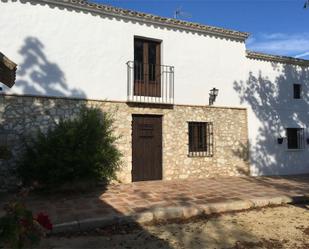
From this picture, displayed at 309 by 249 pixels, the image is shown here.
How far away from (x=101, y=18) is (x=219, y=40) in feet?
A: 14.6

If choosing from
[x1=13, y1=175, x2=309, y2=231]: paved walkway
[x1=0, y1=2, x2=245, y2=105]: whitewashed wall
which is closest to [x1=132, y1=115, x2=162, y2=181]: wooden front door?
[x1=13, y1=175, x2=309, y2=231]: paved walkway

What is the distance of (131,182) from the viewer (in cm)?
1060

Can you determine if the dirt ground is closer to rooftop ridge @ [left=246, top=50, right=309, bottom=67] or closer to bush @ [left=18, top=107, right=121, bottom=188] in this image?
bush @ [left=18, top=107, right=121, bottom=188]

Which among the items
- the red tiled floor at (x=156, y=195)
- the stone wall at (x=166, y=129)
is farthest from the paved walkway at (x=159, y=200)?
the stone wall at (x=166, y=129)

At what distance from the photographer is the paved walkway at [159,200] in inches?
254

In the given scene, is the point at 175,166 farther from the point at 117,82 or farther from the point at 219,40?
the point at 219,40

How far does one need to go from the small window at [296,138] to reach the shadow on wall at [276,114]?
8.6 inches

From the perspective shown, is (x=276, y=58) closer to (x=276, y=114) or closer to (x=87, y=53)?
(x=276, y=114)

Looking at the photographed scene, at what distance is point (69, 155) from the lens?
8.28m

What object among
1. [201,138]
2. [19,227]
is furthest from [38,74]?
[19,227]

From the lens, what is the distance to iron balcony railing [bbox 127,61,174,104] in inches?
426

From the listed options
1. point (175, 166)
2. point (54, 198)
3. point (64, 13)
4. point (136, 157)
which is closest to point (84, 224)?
point (54, 198)

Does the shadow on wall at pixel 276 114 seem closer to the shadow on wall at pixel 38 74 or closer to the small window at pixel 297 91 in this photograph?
the small window at pixel 297 91

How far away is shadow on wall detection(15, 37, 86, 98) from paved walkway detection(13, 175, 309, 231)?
9.85ft
